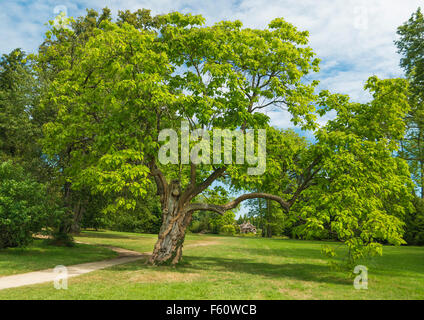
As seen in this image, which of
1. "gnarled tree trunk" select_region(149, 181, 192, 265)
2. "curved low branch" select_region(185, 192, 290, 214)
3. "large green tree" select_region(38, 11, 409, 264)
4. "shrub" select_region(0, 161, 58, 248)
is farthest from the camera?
"curved low branch" select_region(185, 192, 290, 214)

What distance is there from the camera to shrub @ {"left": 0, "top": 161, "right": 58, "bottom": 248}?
1452cm

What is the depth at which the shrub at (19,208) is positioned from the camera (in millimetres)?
14516

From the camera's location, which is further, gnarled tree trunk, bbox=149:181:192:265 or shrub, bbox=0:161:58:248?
shrub, bbox=0:161:58:248

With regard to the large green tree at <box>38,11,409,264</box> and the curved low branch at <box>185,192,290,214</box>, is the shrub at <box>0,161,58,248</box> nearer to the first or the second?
the large green tree at <box>38,11,409,264</box>

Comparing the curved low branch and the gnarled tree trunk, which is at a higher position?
the curved low branch

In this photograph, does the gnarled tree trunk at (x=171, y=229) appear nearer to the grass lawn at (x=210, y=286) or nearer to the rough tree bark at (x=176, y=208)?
the rough tree bark at (x=176, y=208)

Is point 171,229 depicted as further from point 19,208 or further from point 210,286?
point 19,208

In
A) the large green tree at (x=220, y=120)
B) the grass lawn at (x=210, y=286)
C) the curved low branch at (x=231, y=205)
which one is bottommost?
the grass lawn at (x=210, y=286)

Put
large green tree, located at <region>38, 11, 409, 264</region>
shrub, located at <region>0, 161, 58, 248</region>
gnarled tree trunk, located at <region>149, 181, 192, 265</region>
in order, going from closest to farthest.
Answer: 1. large green tree, located at <region>38, 11, 409, 264</region>
2. gnarled tree trunk, located at <region>149, 181, 192, 265</region>
3. shrub, located at <region>0, 161, 58, 248</region>

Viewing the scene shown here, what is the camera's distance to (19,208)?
581 inches

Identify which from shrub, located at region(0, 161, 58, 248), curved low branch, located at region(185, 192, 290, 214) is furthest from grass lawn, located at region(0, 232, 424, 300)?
shrub, located at region(0, 161, 58, 248)

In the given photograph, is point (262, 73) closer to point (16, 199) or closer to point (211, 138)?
point (211, 138)

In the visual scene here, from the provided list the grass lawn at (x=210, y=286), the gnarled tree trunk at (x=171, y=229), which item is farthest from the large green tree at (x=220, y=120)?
the grass lawn at (x=210, y=286)
